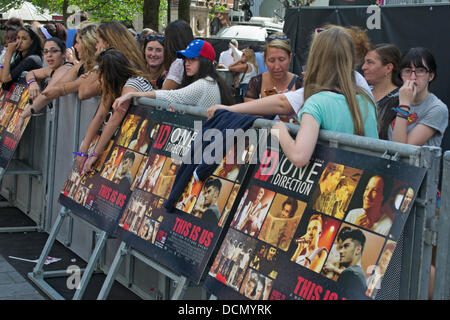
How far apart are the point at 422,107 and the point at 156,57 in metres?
2.91

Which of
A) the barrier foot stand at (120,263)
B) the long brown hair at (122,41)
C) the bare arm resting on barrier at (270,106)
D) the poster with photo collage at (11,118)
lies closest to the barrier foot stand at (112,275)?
the barrier foot stand at (120,263)

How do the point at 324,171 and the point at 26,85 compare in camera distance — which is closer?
the point at 324,171

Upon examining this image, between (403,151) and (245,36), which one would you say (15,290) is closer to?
(403,151)

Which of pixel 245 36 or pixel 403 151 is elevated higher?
pixel 245 36

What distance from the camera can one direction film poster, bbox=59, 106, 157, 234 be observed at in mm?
5234

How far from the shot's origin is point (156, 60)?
6848 mm

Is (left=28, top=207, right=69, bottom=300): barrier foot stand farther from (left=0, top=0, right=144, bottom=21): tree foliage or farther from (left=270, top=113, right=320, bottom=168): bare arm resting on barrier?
(left=0, top=0, right=144, bottom=21): tree foliage

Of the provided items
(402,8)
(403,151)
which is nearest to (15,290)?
(403,151)

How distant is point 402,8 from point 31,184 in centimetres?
509

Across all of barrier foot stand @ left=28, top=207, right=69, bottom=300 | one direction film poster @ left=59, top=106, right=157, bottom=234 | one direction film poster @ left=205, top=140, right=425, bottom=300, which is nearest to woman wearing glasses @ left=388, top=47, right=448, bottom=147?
one direction film poster @ left=205, top=140, right=425, bottom=300

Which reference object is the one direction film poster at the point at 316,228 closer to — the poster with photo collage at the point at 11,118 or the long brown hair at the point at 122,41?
the long brown hair at the point at 122,41

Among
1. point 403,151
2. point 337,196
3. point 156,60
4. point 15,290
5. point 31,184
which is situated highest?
point 156,60
